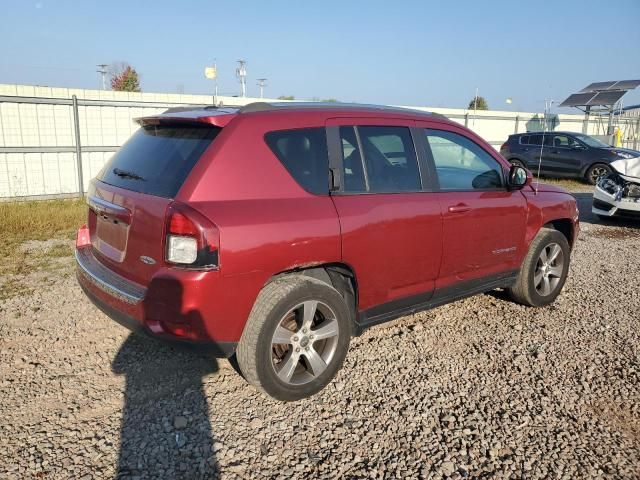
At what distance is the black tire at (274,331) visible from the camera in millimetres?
2949

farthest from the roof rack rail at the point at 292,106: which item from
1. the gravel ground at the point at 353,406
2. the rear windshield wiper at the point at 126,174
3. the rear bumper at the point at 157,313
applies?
the gravel ground at the point at 353,406

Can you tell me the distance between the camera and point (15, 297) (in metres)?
4.93

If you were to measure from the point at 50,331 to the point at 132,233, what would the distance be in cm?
183

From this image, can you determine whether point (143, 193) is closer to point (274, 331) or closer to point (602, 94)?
point (274, 331)

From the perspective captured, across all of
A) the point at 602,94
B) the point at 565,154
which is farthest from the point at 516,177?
the point at 602,94

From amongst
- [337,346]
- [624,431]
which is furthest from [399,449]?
[624,431]

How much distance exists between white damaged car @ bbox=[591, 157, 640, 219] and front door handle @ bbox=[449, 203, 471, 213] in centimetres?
628

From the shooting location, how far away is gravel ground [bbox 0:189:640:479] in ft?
8.68

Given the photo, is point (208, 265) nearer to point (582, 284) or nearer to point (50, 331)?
point (50, 331)

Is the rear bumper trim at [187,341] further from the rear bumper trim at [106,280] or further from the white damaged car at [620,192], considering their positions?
the white damaged car at [620,192]

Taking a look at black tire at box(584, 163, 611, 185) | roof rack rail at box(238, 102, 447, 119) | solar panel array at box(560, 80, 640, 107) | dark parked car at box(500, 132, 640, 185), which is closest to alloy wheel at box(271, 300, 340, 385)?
roof rack rail at box(238, 102, 447, 119)

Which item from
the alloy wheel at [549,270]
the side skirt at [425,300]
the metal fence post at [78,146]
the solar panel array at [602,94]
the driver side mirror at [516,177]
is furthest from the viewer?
the solar panel array at [602,94]

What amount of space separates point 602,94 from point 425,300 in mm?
24008

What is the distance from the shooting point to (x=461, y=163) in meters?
4.27
